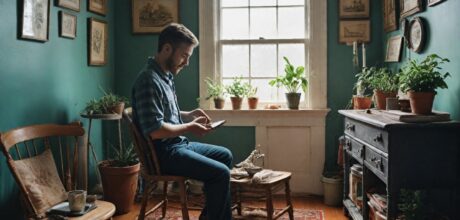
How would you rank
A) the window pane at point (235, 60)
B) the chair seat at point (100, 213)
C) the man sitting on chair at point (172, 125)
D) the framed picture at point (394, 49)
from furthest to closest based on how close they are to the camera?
the window pane at point (235, 60) → the framed picture at point (394, 49) → the man sitting on chair at point (172, 125) → the chair seat at point (100, 213)

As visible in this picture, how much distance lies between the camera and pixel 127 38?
189 inches

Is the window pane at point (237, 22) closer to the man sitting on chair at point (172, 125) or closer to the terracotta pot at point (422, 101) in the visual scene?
the man sitting on chair at point (172, 125)

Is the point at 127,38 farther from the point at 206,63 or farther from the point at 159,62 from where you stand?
the point at 159,62

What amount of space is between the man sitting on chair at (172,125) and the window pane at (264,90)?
1.66m

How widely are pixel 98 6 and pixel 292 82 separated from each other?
2028mm

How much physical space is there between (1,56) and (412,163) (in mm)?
2654

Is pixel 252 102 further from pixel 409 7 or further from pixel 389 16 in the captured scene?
pixel 409 7

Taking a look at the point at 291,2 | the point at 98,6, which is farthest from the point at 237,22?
the point at 98,6

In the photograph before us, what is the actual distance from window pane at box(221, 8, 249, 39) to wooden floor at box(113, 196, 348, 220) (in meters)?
1.75

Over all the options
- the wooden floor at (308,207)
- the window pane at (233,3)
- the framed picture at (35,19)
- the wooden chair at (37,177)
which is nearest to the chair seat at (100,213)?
the wooden chair at (37,177)

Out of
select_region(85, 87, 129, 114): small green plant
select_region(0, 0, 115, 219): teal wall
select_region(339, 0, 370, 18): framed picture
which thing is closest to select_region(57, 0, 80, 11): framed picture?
select_region(0, 0, 115, 219): teal wall

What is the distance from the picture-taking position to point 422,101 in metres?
2.61

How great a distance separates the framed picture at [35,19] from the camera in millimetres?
3152

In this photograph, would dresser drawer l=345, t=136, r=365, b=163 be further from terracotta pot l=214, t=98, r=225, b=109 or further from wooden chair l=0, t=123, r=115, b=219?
wooden chair l=0, t=123, r=115, b=219
